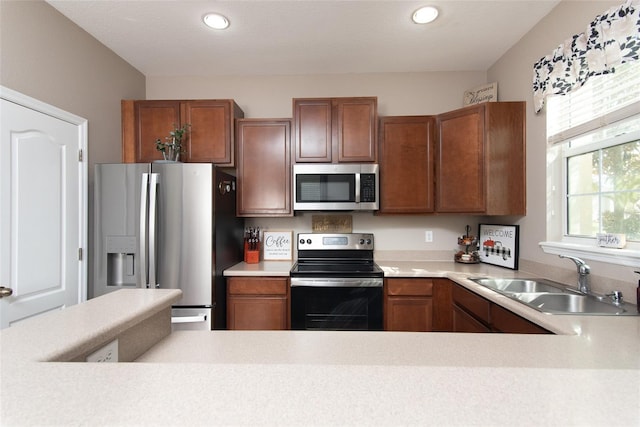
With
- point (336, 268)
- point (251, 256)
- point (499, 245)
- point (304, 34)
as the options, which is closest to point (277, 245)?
point (251, 256)

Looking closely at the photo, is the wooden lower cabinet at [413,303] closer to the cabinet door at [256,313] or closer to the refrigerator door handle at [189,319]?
the cabinet door at [256,313]

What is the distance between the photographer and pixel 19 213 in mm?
1593

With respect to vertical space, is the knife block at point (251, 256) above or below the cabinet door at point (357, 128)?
below

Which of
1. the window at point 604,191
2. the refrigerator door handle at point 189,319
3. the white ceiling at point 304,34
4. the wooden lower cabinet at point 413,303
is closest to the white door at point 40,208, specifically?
the refrigerator door handle at point 189,319

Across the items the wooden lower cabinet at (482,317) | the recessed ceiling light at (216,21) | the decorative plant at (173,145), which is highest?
the recessed ceiling light at (216,21)

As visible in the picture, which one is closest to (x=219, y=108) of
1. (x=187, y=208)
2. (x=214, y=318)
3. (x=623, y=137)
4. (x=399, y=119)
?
(x=187, y=208)

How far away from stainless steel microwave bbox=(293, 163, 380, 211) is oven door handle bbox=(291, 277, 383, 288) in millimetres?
585

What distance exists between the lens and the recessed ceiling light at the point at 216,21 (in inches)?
75.6

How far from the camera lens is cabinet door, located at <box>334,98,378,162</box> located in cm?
240

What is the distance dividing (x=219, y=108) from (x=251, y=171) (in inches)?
23.6

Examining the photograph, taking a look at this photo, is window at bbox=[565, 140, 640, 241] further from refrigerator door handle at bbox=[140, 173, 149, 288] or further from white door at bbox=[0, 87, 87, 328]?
white door at bbox=[0, 87, 87, 328]

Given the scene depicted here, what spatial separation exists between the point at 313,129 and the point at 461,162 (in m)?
1.23

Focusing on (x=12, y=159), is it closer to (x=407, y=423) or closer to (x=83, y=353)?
(x=83, y=353)

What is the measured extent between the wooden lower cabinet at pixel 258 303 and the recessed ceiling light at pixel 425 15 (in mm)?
2071
